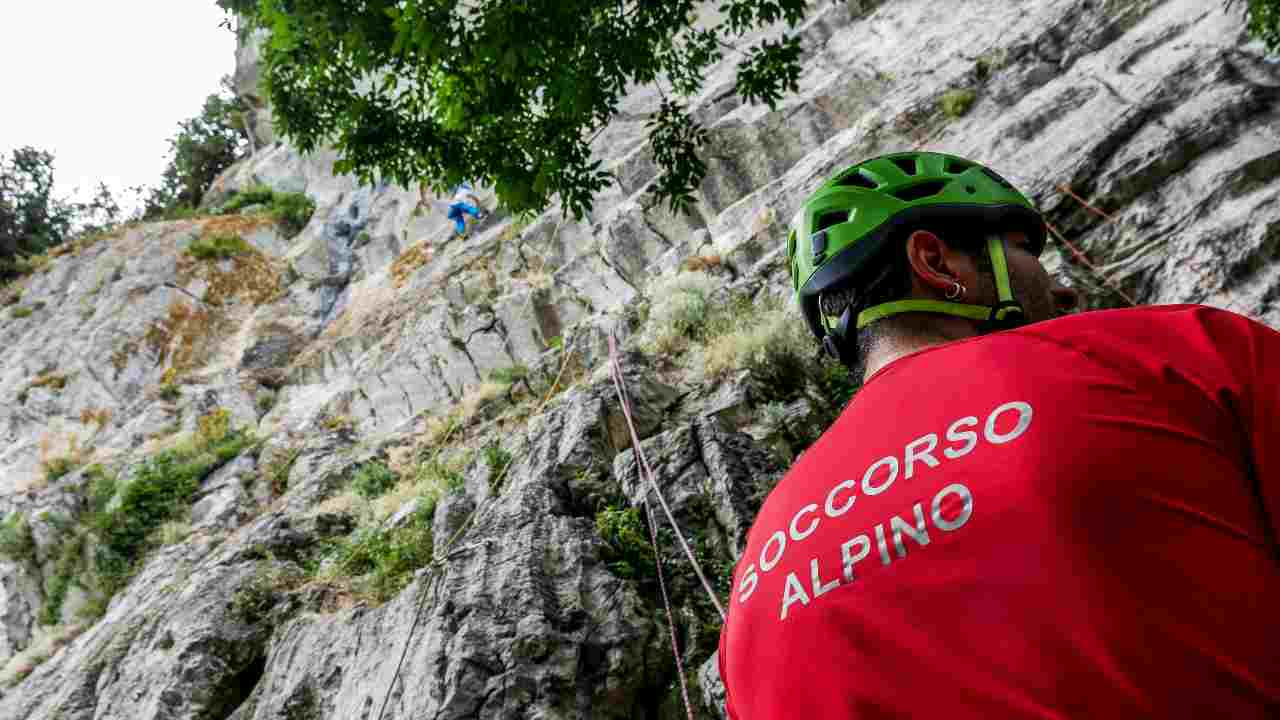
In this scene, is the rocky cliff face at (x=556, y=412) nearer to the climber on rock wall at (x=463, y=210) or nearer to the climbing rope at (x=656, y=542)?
the climbing rope at (x=656, y=542)

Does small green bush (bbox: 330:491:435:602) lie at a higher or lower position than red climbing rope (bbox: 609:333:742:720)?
higher

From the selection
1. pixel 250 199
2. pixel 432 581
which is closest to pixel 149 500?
pixel 432 581

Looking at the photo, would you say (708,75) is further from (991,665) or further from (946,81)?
(991,665)

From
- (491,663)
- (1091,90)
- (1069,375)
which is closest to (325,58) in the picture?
(491,663)

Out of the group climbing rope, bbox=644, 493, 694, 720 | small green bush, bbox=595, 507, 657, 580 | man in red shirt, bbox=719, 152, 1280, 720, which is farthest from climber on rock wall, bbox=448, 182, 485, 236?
man in red shirt, bbox=719, 152, 1280, 720

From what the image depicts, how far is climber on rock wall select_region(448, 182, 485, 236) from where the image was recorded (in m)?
19.2

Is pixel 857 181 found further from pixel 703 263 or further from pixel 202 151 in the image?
pixel 202 151

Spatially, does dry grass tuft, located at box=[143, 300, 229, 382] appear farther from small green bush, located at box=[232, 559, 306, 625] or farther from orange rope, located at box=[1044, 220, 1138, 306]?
orange rope, located at box=[1044, 220, 1138, 306]

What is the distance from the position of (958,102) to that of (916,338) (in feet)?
32.8

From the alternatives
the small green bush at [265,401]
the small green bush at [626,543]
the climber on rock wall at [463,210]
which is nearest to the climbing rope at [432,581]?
the small green bush at [626,543]

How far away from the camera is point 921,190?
226 centimetres

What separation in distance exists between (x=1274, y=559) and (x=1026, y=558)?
34 cm

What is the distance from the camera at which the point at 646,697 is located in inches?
191

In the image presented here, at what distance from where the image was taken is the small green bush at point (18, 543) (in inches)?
552
